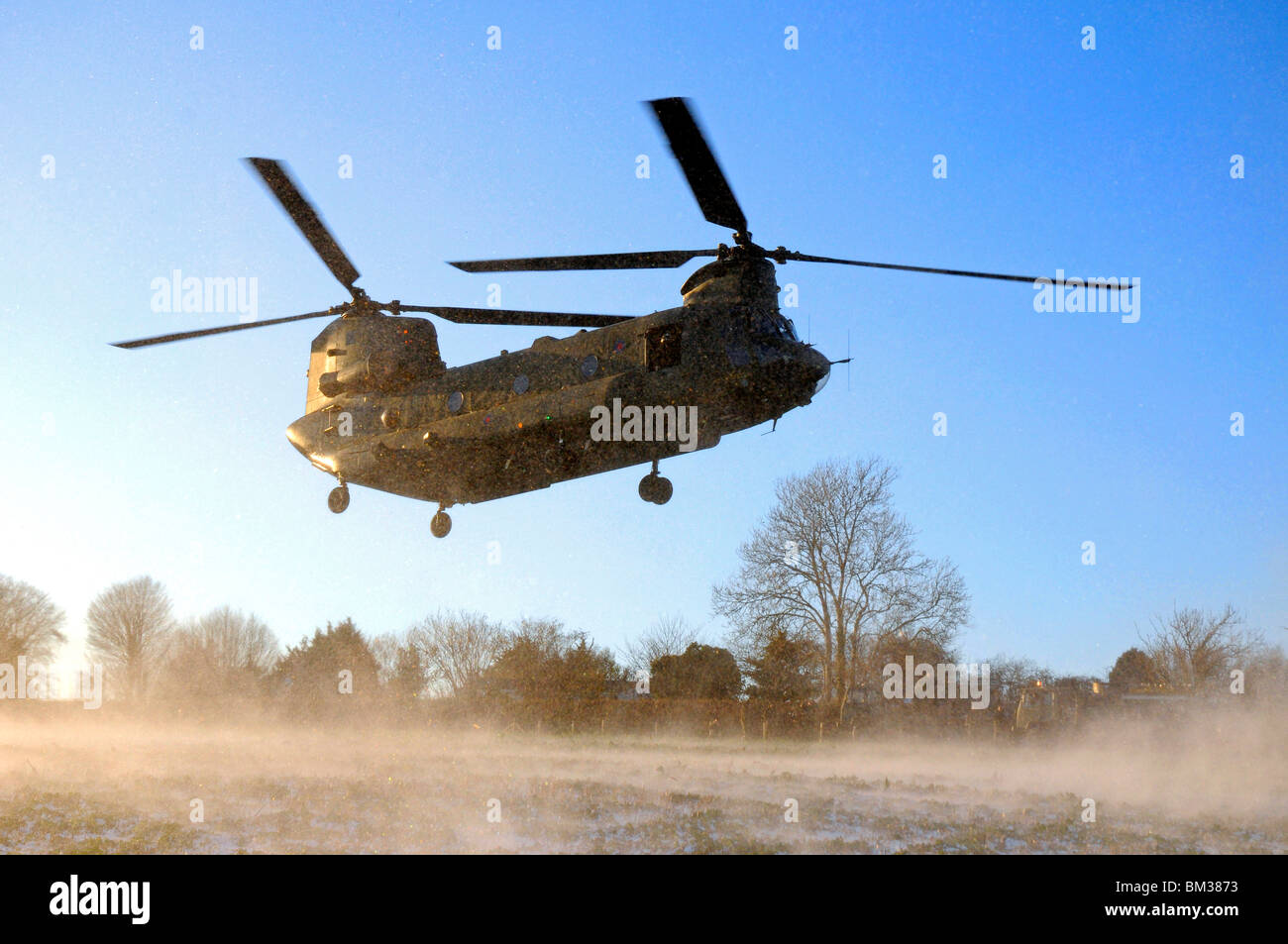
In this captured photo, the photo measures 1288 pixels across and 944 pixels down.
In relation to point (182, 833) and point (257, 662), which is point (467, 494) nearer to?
point (182, 833)

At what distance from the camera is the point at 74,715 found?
37594 mm

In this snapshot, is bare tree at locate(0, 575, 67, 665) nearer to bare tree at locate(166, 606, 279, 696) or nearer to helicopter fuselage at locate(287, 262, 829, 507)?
bare tree at locate(166, 606, 279, 696)

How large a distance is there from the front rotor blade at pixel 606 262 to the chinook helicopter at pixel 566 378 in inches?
1.2

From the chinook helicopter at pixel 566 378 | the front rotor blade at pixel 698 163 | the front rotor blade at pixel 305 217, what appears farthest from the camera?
the front rotor blade at pixel 305 217

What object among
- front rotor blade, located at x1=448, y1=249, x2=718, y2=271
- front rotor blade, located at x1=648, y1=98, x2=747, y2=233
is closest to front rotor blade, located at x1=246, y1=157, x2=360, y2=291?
front rotor blade, located at x1=448, y1=249, x2=718, y2=271

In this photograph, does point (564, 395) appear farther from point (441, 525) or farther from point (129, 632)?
point (129, 632)

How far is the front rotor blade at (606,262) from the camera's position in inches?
614

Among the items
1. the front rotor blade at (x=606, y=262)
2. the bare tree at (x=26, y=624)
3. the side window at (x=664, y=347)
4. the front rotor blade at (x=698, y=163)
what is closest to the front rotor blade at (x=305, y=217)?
the front rotor blade at (x=606, y=262)

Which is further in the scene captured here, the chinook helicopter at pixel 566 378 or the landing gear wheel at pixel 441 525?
the landing gear wheel at pixel 441 525

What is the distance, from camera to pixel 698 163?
1380cm

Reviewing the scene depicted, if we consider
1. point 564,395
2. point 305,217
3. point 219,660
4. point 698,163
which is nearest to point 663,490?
point 564,395

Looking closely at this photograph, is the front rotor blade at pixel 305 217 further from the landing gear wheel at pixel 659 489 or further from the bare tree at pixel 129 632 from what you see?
the bare tree at pixel 129 632
